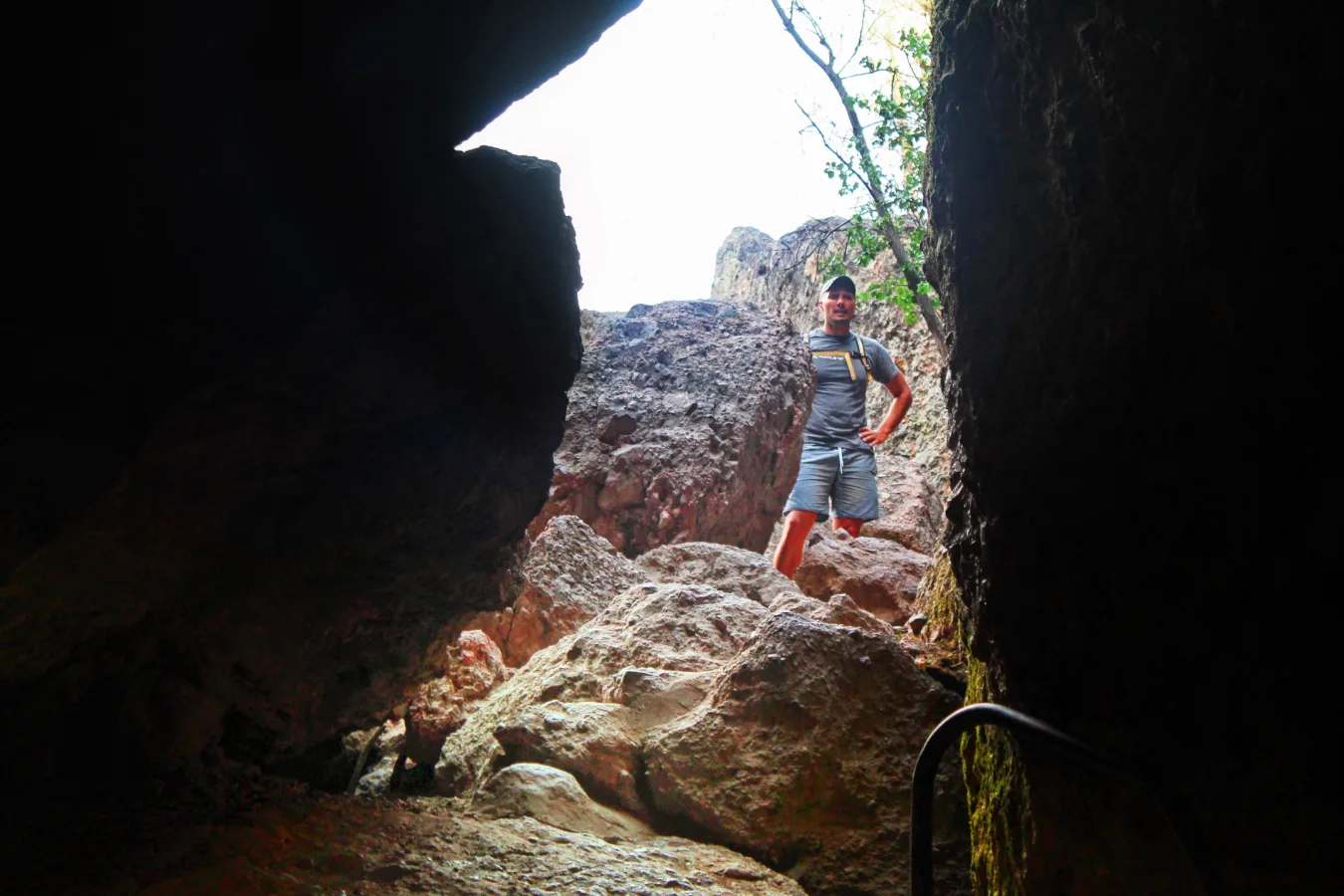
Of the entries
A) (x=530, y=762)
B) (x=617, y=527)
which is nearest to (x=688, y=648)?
(x=530, y=762)

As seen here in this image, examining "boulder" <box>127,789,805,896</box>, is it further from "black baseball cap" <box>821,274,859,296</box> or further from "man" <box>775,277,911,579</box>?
"black baseball cap" <box>821,274,859,296</box>

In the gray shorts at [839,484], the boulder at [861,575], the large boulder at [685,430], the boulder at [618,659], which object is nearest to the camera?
the boulder at [618,659]

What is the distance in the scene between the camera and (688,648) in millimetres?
3947

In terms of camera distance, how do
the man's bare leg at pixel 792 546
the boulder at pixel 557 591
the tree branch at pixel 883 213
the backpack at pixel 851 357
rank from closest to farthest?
1. the boulder at pixel 557 591
2. the man's bare leg at pixel 792 546
3. the backpack at pixel 851 357
4. the tree branch at pixel 883 213

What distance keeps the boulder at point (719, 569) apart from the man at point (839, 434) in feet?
2.39

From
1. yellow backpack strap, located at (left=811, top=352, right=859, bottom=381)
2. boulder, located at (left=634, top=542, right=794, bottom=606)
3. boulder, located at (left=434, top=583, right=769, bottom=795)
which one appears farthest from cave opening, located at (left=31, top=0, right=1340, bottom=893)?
yellow backpack strap, located at (left=811, top=352, right=859, bottom=381)

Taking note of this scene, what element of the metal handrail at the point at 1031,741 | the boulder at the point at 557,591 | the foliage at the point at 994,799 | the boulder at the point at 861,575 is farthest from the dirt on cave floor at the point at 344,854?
the boulder at the point at 861,575

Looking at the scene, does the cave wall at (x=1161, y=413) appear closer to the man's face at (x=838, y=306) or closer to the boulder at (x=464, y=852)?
the boulder at (x=464, y=852)

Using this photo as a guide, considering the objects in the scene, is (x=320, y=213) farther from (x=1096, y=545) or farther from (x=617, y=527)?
(x=617, y=527)

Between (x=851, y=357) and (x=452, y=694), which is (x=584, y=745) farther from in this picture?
(x=851, y=357)

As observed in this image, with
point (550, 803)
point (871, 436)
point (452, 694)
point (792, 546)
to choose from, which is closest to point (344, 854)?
point (550, 803)

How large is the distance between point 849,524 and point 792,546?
2.40 feet

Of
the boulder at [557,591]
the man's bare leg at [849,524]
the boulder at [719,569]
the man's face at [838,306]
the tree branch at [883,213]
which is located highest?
the tree branch at [883,213]

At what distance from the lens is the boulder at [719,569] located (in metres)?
5.36
